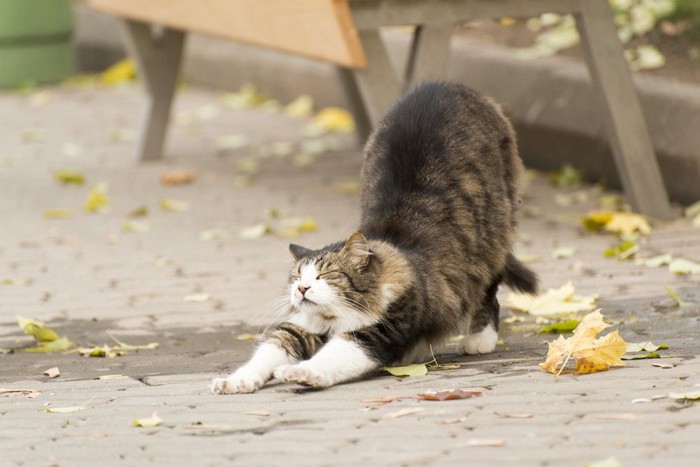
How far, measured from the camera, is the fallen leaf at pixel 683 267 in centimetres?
511

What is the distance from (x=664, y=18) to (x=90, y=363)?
466 centimetres

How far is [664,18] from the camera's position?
7648 mm

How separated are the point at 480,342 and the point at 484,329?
0.06m

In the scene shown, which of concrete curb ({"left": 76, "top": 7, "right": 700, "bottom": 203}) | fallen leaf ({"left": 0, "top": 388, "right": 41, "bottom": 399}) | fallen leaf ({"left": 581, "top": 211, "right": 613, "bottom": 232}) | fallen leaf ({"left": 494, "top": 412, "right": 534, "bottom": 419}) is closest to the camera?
fallen leaf ({"left": 494, "top": 412, "right": 534, "bottom": 419})

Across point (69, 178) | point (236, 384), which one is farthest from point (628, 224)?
point (69, 178)

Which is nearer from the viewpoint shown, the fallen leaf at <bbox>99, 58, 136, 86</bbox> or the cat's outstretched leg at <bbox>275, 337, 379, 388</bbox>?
the cat's outstretched leg at <bbox>275, 337, 379, 388</bbox>

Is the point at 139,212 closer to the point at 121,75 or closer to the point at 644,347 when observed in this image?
the point at 644,347

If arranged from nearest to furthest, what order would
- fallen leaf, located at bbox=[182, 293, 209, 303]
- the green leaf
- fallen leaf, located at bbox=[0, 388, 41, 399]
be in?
fallen leaf, located at bbox=[0, 388, 41, 399] < the green leaf < fallen leaf, located at bbox=[182, 293, 209, 303]

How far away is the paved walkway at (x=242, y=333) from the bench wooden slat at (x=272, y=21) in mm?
971

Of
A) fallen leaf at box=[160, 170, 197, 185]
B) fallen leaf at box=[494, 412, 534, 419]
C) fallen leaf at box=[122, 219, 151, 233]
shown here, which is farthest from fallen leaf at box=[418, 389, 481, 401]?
fallen leaf at box=[160, 170, 197, 185]

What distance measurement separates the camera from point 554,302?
480cm

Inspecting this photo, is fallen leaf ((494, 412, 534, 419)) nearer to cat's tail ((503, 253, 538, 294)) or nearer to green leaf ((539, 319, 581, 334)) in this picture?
green leaf ((539, 319, 581, 334))

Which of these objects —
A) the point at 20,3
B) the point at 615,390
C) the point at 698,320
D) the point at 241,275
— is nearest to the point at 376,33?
the point at 241,275

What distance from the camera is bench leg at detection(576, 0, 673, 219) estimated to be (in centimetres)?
611
